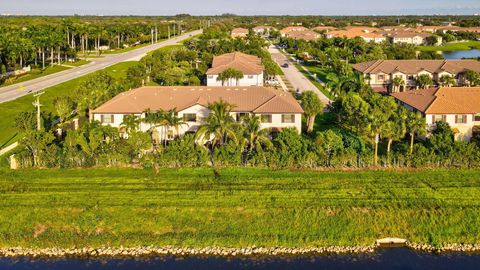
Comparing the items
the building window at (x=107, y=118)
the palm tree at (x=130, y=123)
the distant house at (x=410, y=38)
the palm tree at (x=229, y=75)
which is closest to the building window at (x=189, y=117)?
the palm tree at (x=130, y=123)

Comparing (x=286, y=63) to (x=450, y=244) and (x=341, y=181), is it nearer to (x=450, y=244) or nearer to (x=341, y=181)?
(x=341, y=181)

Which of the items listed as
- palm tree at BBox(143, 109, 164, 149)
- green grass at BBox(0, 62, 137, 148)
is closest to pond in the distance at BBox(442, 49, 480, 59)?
green grass at BBox(0, 62, 137, 148)

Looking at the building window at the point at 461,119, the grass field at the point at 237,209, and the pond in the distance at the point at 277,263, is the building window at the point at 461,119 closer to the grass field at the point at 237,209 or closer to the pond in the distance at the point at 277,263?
the grass field at the point at 237,209

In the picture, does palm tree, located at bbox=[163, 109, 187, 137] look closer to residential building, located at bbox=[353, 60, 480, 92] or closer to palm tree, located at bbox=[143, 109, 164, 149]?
palm tree, located at bbox=[143, 109, 164, 149]

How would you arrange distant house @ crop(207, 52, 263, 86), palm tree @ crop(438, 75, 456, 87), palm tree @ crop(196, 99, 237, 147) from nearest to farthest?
palm tree @ crop(196, 99, 237, 147) < palm tree @ crop(438, 75, 456, 87) < distant house @ crop(207, 52, 263, 86)

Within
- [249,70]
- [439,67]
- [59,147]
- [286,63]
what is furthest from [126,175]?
[286,63]

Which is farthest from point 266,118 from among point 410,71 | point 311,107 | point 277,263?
point 410,71

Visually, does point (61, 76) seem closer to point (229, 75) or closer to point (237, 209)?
point (229, 75)
